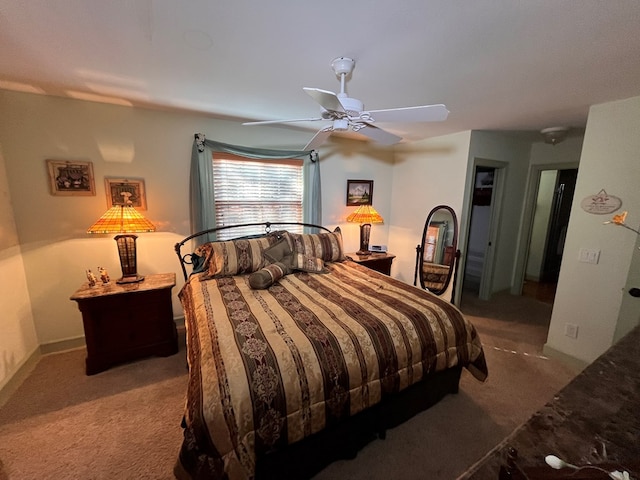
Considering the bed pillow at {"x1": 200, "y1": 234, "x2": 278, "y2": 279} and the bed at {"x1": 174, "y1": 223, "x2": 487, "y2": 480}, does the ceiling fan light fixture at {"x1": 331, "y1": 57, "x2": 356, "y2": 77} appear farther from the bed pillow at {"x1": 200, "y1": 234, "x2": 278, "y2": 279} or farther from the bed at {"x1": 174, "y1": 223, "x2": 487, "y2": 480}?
the bed pillow at {"x1": 200, "y1": 234, "x2": 278, "y2": 279}

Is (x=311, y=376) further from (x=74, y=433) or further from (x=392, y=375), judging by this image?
(x=74, y=433)

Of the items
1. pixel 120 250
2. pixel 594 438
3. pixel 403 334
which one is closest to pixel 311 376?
pixel 403 334

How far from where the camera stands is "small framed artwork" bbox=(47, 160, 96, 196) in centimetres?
243

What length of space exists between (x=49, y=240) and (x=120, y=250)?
2.29ft

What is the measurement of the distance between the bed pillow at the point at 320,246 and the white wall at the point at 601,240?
2339mm

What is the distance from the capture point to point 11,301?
7.32ft

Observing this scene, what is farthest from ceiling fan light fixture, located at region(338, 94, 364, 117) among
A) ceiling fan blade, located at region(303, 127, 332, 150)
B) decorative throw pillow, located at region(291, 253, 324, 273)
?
decorative throw pillow, located at region(291, 253, 324, 273)

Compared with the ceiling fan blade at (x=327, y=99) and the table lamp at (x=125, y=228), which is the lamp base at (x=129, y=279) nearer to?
the table lamp at (x=125, y=228)

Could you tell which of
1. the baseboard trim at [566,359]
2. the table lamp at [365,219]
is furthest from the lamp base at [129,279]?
the baseboard trim at [566,359]

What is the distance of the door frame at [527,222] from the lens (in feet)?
13.0

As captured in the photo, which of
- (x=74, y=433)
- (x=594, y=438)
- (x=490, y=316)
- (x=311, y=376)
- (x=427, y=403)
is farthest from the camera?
(x=490, y=316)

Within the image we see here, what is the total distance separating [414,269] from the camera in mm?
4156

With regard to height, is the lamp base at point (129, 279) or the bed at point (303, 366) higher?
the lamp base at point (129, 279)

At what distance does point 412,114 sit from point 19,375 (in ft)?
12.3
